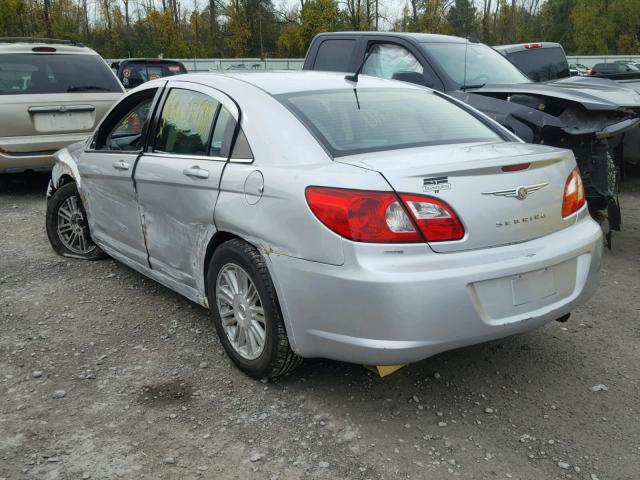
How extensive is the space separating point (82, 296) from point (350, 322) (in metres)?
2.61

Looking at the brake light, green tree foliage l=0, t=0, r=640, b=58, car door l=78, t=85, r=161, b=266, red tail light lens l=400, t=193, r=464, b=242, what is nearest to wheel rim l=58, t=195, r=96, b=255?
car door l=78, t=85, r=161, b=266

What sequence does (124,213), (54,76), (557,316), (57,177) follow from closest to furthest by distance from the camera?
(557,316), (124,213), (57,177), (54,76)

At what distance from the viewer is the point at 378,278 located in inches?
103

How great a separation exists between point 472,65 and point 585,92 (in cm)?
123

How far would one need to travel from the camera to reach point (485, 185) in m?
2.81

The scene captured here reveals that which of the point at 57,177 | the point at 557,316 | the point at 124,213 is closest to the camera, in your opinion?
the point at 557,316

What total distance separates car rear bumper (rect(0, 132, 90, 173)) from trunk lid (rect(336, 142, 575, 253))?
17.9 feet

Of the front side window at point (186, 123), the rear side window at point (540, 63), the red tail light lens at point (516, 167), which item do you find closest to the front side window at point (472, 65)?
the rear side window at point (540, 63)

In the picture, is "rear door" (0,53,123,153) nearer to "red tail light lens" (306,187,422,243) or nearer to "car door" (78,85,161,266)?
"car door" (78,85,161,266)

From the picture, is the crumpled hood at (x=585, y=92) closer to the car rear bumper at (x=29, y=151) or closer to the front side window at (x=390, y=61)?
the front side window at (x=390, y=61)

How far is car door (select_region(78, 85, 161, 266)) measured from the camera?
4.19 m

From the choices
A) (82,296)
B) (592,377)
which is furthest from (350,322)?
(82,296)

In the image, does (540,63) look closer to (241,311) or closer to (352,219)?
(241,311)

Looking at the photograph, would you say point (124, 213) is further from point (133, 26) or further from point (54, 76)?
point (133, 26)
